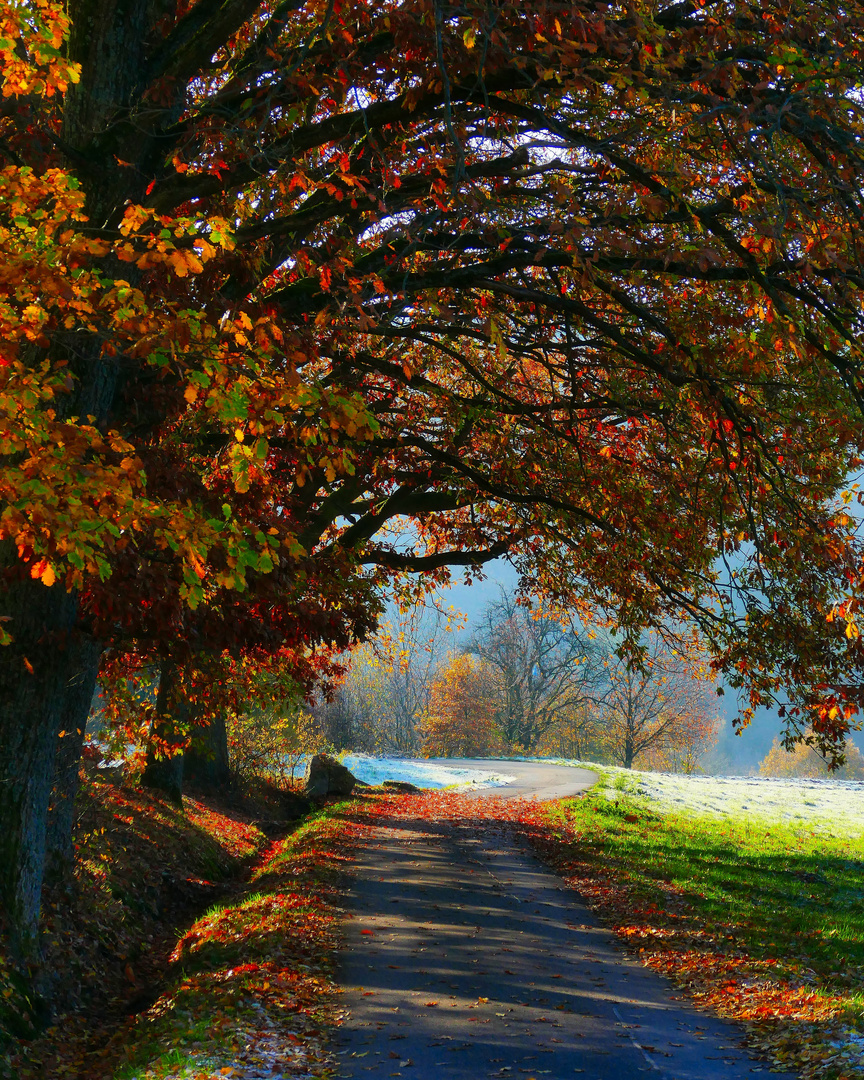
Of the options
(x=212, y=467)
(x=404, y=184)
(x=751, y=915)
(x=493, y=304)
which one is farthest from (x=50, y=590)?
(x=751, y=915)

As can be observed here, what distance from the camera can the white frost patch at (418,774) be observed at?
30969 mm

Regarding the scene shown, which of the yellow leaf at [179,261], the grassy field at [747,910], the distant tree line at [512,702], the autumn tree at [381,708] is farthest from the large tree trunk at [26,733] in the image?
the distant tree line at [512,702]

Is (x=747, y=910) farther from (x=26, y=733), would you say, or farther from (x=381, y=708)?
(x=381, y=708)

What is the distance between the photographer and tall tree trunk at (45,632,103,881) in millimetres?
8727

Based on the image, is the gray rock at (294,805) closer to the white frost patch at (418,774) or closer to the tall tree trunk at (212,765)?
the tall tree trunk at (212,765)

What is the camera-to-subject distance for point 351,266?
6.89 m

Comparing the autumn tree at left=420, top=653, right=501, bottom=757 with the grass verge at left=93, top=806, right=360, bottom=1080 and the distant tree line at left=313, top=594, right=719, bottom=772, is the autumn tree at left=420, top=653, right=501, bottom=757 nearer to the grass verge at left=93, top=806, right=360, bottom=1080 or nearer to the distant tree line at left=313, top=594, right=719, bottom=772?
the distant tree line at left=313, top=594, right=719, bottom=772

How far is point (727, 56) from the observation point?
7.06 m

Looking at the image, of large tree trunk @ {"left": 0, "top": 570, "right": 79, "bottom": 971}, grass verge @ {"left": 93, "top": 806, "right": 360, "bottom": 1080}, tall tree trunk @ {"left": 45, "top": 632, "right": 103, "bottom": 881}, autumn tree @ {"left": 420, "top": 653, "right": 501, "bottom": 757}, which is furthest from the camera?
autumn tree @ {"left": 420, "top": 653, "right": 501, "bottom": 757}

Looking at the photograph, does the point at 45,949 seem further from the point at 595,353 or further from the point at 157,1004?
the point at 595,353

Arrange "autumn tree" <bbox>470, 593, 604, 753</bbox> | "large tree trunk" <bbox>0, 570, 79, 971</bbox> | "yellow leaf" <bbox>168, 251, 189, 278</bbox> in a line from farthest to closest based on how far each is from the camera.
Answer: "autumn tree" <bbox>470, 593, 604, 753</bbox>, "large tree trunk" <bbox>0, 570, 79, 971</bbox>, "yellow leaf" <bbox>168, 251, 189, 278</bbox>

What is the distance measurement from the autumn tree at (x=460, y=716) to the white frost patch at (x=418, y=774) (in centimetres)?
1424

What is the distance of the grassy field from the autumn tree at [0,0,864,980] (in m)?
2.40

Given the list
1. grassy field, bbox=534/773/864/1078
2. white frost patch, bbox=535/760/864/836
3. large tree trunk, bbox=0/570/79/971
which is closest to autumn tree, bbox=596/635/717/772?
white frost patch, bbox=535/760/864/836
